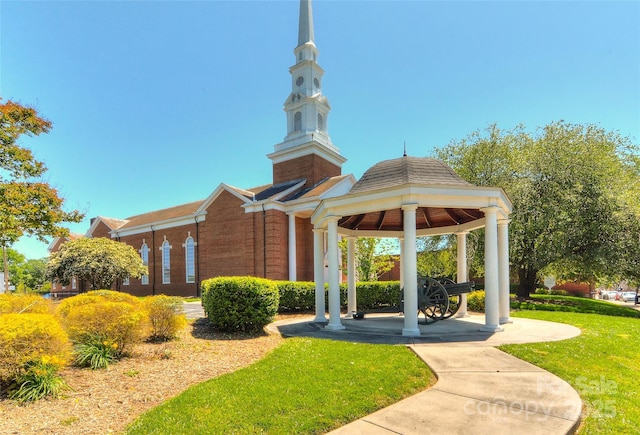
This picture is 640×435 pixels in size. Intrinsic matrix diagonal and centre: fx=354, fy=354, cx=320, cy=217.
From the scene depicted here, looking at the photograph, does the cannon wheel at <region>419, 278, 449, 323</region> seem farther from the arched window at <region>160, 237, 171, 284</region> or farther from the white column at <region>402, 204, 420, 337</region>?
the arched window at <region>160, 237, 171, 284</region>

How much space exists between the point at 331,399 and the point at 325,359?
1977mm

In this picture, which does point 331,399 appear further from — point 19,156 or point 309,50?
point 309,50

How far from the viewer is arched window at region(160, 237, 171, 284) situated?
1357 inches

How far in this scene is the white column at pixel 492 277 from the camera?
992 cm

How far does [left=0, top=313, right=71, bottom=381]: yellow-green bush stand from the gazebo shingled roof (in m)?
7.71

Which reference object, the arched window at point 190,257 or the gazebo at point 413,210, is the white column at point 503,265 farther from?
the arched window at point 190,257

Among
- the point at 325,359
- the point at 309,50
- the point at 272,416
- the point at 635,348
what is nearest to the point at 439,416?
the point at 272,416

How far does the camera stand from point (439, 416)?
456cm

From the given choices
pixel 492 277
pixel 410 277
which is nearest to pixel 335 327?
pixel 410 277

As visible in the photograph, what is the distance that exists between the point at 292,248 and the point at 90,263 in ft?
42.5

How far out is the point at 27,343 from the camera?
548 cm

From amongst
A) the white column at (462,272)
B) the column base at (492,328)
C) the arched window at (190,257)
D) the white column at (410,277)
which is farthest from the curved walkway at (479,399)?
the arched window at (190,257)

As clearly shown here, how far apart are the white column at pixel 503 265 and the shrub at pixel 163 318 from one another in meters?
9.63

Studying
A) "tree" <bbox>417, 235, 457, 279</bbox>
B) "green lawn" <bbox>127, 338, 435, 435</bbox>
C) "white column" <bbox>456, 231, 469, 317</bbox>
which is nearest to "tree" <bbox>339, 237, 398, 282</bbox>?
"tree" <bbox>417, 235, 457, 279</bbox>
